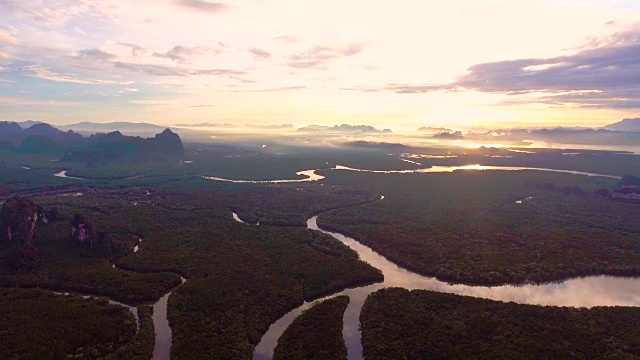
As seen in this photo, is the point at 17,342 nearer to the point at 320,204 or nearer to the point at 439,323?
the point at 439,323

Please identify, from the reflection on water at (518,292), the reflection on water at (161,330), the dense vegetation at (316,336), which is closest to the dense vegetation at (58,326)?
the reflection on water at (161,330)

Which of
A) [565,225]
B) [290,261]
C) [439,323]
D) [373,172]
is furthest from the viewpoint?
[373,172]

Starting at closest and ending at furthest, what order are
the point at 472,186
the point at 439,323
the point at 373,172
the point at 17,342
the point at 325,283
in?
the point at 17,342
the point at 439,323
the point at 325,283
the point at 472,186
the point at 373,172

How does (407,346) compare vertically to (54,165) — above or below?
below

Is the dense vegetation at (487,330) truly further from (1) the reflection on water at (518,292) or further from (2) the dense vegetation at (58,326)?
(2) the dense vegetation at (58,326)

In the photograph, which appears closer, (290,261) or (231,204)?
(290,261)

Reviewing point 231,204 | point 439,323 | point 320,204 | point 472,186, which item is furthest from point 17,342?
point 472,186
